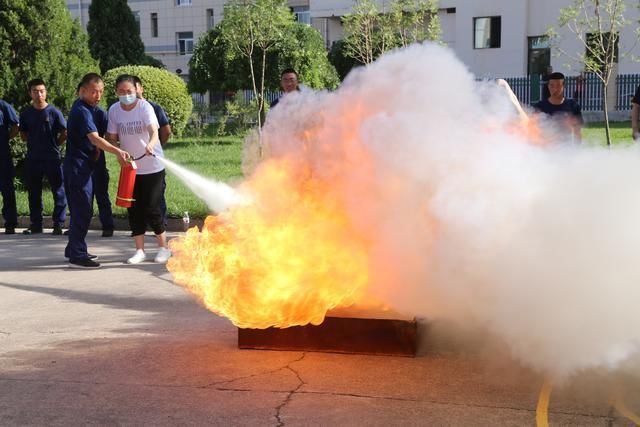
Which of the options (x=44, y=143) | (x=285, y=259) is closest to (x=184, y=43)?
(x=44, y=143)

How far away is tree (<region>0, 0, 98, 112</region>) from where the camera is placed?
13.1m

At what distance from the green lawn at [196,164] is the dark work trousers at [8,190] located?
37.9 inches

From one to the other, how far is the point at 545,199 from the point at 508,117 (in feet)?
2.75

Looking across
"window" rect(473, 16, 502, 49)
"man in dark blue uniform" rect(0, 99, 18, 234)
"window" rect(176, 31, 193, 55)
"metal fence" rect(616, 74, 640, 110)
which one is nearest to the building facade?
"window" rect(473, 16, 502, 49)

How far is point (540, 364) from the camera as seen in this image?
15.4 feet

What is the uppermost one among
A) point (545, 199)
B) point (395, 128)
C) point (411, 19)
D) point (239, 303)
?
point (411, 19)

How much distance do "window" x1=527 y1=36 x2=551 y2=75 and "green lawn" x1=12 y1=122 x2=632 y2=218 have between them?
34.7 ft

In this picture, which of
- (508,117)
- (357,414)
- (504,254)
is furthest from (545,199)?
(357,414)

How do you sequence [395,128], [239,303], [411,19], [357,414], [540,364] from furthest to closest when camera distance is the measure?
[411,19] → [239,303] → [395,128] → [540,364] → [357,414]

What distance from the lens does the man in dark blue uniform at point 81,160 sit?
8406 mm

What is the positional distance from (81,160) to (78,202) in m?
0.47

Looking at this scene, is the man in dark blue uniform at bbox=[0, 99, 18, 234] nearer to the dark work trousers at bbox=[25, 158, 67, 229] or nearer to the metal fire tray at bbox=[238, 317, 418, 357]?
the dark work trousers at bbox=[25, 158, 67, 229]

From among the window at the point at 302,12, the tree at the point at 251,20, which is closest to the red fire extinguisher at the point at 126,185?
the tree at the point at 251,20

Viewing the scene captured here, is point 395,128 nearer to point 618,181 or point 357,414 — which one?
point 618,181
